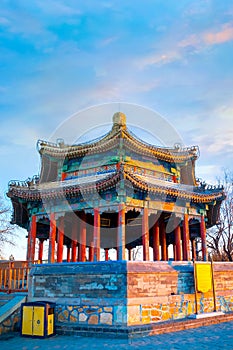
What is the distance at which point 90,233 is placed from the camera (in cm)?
2153

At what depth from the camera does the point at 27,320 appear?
8.75 m

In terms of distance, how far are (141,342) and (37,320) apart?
302cm

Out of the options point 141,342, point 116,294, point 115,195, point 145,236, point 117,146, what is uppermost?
point 117,146

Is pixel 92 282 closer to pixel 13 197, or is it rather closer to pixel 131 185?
pixel 131 185

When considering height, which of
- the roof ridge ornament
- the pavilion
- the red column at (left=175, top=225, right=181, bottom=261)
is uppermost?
the roof ridge ornament

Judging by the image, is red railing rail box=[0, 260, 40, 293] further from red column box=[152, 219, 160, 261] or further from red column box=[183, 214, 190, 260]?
red column box=[183, 214, 190, 260]

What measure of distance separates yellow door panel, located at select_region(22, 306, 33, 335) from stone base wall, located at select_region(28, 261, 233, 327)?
99 cm

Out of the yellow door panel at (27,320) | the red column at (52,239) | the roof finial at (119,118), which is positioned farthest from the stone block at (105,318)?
the roof finial at (119,118)

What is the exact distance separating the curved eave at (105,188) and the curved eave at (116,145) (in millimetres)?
2261

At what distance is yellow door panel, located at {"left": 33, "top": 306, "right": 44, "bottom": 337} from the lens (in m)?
8.48

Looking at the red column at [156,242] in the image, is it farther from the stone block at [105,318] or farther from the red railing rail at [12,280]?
the stone block at [105,318]

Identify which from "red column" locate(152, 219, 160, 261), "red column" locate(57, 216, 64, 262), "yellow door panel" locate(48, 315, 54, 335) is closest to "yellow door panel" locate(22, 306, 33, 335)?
"yellow door panel" locate(48, 315, 54, 335)

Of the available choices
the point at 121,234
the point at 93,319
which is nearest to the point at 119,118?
the point at 121,234

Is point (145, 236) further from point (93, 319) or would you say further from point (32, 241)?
point (93, 319)
